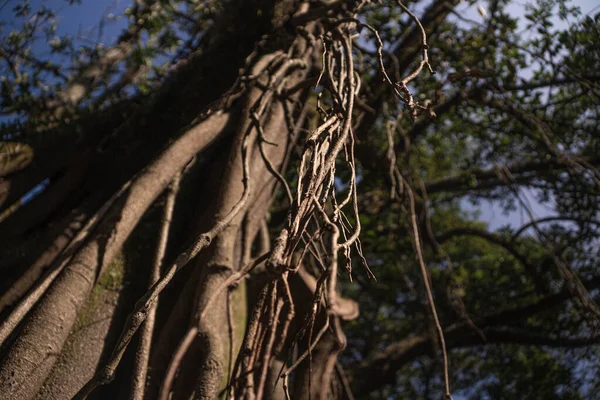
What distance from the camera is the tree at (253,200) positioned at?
1269 millimetres

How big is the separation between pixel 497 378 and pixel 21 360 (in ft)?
15.5

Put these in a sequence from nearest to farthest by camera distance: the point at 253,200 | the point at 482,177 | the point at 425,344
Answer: the point at 253,200, the point at 425,344, the point at 482,177

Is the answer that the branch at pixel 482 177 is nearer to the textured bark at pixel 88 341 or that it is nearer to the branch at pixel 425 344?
the branch at pixel 425 344

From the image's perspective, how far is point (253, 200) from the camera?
78.7 inches

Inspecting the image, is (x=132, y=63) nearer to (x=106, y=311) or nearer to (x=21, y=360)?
(x=106, y=311)

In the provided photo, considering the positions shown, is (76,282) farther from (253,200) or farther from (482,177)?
(482,177)

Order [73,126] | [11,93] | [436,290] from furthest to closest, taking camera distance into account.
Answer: [436,290]
[11,93]
[73,126]

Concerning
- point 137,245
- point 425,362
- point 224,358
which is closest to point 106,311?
point 137,245

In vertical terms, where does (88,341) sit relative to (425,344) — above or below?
below

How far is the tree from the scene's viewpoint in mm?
1269

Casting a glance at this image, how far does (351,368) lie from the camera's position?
3982mm

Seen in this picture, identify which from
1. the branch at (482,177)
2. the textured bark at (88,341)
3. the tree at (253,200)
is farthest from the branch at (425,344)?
the textured bark at (88,341)

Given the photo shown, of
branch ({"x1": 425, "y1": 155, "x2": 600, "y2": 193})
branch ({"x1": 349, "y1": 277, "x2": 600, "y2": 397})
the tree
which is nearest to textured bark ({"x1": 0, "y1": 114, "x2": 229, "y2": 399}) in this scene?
the tree

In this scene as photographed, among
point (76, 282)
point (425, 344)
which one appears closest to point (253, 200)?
point (76, 282)
